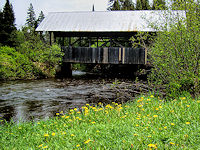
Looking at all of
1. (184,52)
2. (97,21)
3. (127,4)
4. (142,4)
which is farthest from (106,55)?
(127,4)

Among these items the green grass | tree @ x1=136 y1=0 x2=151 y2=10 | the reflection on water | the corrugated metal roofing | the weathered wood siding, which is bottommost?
the reflection on water

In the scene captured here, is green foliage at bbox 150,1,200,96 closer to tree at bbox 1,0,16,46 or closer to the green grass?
the green grass

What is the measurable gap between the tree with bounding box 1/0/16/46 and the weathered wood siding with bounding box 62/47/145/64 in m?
13.4

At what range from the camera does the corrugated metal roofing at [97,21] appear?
16641 mm

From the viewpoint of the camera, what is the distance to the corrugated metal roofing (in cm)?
1664

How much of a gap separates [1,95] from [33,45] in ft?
28.6

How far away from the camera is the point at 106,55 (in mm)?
16859

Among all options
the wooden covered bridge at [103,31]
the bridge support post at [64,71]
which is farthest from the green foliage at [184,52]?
the bridge support post at [64,71]

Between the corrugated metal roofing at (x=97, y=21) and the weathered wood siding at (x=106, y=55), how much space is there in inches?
62.6

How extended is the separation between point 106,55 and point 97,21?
3396mm

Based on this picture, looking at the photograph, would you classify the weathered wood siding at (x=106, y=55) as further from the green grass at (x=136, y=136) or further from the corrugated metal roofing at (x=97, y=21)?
the green grass at (x=136, y=136)

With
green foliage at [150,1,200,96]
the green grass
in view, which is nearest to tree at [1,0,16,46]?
green foliage at [150,1,200,96]

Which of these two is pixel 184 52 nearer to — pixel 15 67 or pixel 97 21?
pixel 15 67

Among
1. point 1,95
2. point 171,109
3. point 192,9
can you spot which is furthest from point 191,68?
point 1,95
